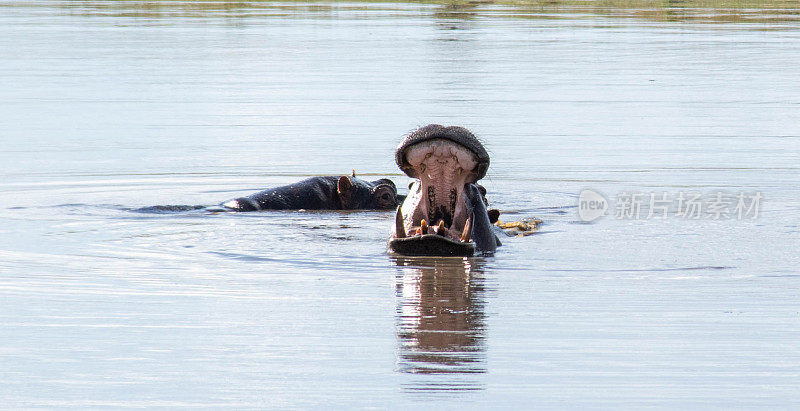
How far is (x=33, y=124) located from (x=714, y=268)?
9556 mm

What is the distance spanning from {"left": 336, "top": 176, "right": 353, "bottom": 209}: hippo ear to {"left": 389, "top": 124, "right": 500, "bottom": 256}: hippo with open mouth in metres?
2.12

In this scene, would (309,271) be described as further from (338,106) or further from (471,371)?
(338,106)

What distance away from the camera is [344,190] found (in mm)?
10125

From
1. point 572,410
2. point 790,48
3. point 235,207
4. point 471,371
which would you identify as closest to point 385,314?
point 471,371

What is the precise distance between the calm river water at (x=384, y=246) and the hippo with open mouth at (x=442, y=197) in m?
0.15

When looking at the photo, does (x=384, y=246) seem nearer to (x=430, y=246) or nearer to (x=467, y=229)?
(x=430, y=246)

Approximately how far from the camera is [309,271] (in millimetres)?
7211

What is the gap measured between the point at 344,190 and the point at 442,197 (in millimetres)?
2660

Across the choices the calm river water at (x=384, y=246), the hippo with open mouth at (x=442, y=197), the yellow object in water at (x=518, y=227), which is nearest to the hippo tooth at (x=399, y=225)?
the hippo with open mouth at (x=442, y=197)
